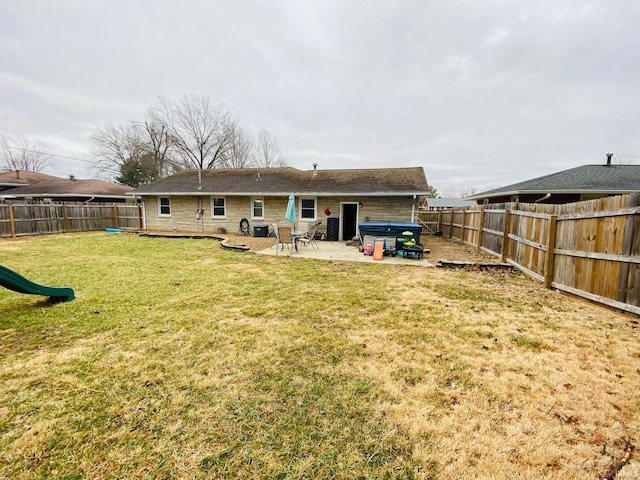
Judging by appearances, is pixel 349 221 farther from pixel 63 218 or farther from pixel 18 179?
pixel 18 179

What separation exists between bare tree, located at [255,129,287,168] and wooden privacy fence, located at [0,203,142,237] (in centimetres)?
1757

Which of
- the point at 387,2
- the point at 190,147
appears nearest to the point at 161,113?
the point at 190,147

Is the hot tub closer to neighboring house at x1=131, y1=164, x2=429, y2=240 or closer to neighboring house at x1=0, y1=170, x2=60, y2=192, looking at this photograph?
neighboring house at x1=131, y1=164, x2=429, y2=240

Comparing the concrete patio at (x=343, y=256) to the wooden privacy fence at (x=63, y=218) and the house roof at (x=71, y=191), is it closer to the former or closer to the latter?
the wooden privacy fence at (x=63, y=218)

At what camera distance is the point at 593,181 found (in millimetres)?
11523

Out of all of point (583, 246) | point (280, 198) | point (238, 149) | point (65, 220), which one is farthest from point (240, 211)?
point (238, 149)

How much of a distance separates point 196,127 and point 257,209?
1818 centimetres

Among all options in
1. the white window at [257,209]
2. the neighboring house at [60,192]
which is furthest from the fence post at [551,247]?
the neighboring house at [60,192]

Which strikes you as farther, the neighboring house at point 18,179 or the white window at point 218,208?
the neighboring house at point 18,179

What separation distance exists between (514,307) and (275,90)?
18.6 meters

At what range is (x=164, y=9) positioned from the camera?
10.4 metres

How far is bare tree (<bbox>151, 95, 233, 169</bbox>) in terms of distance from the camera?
25.9 m

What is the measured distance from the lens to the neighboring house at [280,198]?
12422 millimetres

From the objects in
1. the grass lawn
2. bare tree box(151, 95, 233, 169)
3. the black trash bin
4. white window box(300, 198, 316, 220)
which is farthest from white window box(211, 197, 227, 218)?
bare tree box(151, 95, 233, 169)
